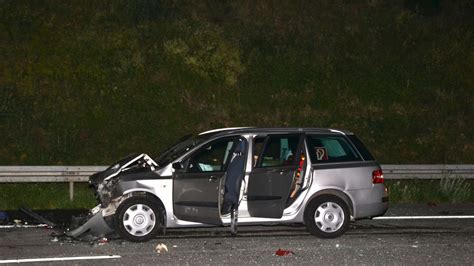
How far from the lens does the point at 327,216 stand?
9805mm

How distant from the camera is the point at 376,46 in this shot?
2350 cm

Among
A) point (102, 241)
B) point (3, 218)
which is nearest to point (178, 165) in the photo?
point (102, 241)

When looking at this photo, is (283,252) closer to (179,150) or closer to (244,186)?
(244,186)

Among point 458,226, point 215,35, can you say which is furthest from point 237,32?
point 458,226

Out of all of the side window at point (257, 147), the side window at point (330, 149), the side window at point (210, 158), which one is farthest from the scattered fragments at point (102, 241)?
the side window at point (330, 149)

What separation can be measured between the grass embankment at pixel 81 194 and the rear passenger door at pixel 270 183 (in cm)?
448

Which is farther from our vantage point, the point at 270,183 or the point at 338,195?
the point at 338,195

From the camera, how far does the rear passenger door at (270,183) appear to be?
31.5 feet

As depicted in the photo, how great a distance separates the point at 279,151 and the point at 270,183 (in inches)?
20.7

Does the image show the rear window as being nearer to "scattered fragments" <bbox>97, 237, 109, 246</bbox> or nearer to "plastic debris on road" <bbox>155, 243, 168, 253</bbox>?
"plastic debris on road" <bbox>155, 243, 168, 253</bbox>

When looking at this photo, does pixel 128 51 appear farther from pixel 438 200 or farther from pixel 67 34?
pixel 438 200

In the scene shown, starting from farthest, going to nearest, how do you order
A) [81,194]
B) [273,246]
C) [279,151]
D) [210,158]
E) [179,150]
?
[81,194] → [179,150] → [279,151] → [210,158] → [273,246]

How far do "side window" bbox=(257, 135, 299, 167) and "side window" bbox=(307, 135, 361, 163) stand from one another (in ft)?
0.79

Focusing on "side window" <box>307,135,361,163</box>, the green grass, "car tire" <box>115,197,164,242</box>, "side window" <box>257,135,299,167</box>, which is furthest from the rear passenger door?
the green grass
